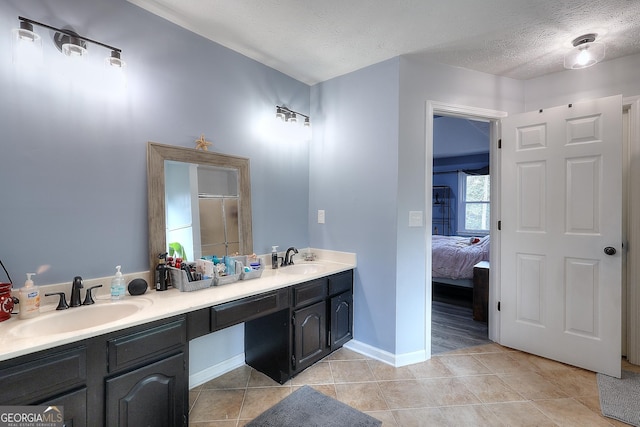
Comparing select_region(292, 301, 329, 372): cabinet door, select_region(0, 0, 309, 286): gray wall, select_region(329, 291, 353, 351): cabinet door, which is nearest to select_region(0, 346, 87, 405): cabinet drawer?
select_region(0, 0, 309, 286): gray wall

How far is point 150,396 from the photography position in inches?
54.4

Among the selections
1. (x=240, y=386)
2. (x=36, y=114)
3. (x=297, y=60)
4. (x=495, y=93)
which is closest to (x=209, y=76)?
(x=297, y=60)

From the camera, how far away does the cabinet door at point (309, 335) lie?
2139mm

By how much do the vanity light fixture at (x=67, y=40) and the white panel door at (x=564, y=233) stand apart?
307 cm

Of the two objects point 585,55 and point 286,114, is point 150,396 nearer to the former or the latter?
point 286,114

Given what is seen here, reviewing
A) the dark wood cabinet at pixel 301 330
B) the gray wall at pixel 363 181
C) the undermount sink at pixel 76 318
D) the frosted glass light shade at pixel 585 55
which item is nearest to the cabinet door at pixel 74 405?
the undermount sink at pixel 76 318

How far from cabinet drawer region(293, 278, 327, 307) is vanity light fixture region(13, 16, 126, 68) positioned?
178cm

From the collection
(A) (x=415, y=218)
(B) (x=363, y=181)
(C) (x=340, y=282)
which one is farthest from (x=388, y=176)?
(C) (x=340, y=282)

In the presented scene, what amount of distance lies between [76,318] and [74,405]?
17.9 inches

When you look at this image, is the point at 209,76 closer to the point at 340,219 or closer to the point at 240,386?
the point at 340,219

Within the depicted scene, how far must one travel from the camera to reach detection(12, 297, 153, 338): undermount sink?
1.30 m

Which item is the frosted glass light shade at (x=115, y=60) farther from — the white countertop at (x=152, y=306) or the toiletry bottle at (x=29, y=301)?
the white countertop at (x=152, y=306)

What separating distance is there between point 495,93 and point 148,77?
2.93 m

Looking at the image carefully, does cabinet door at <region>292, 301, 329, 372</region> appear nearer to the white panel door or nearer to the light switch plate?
the light switch plate
